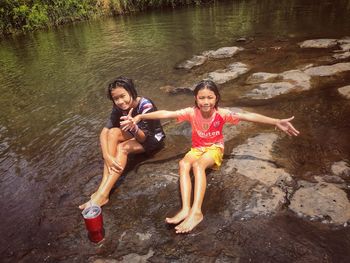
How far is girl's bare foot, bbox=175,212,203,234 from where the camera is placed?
3.17 m

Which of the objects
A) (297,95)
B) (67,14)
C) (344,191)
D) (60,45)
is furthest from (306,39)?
(67,14)

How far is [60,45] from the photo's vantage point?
14.4m

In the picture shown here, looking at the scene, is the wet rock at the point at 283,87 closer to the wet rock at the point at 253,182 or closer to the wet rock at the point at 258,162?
the wet rock at the point at 258,162

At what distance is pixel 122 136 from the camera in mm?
4402

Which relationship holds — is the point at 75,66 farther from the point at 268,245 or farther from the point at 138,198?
the point at 268,245

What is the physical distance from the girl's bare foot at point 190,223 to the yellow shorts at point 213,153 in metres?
0.79

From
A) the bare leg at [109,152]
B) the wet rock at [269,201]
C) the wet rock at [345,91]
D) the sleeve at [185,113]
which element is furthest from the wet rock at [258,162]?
the wet rock at [345,91]

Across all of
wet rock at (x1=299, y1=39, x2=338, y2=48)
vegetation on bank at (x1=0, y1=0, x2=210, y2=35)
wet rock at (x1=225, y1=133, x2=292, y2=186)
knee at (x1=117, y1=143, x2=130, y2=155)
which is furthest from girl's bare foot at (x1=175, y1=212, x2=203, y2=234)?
vegetation on bank at (x1=0, y1=0, x2=210, y2=35)

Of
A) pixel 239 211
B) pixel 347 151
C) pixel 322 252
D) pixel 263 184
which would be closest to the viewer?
pixel 322 252

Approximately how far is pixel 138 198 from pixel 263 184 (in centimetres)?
148

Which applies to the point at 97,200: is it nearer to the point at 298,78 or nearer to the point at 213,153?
the point at 213,153

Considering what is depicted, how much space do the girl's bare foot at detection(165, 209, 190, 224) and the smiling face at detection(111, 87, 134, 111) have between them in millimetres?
1542

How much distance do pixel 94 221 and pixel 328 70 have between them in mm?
6188

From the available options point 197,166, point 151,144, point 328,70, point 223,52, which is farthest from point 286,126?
point 223,52
